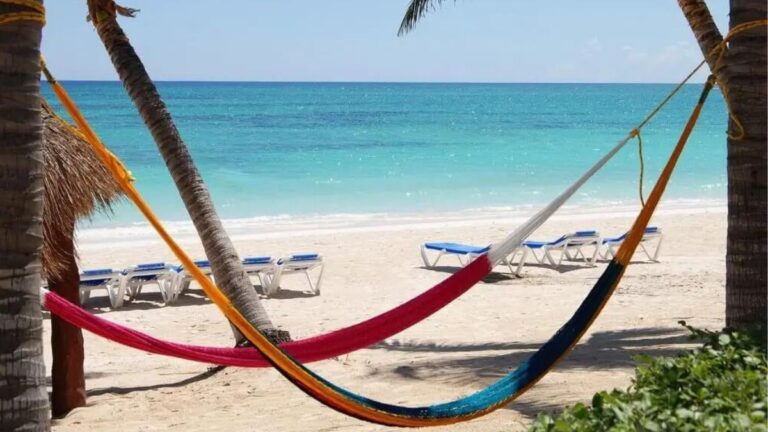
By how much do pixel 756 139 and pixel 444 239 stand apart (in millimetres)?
9149

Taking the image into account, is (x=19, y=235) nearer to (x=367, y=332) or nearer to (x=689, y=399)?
(x=689, y=399)

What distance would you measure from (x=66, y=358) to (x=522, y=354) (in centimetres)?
250

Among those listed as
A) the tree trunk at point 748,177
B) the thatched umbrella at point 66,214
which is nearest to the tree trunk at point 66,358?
the thatched umbrella at point 66,214

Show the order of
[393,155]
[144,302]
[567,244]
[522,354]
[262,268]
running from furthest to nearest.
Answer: [393,155]
[567,244]
[262,268]
[144,302]
[522,354]

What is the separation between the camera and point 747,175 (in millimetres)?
3105

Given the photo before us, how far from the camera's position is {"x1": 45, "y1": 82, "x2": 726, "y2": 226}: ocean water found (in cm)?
1841

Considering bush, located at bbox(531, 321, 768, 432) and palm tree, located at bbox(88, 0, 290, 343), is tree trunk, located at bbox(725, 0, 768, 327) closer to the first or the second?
bush, located at bbox(531, 321, 768, 432)

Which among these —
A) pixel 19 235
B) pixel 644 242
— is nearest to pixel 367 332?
pixel 19 235

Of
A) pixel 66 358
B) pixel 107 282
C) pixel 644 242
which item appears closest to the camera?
pixel 66 358

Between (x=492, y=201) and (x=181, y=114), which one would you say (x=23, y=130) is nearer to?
(x=492, y=201)

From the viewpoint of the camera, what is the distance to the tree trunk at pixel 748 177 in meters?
3.08

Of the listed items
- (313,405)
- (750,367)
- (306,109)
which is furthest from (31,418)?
(306,109)

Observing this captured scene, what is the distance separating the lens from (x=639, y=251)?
1030 cm

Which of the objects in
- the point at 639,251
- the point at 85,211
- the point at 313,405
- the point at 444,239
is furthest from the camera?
the point at 444,239
